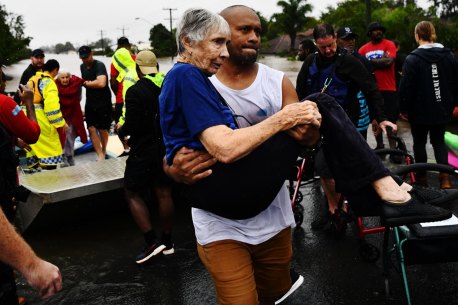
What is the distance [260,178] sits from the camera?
208 centimetres

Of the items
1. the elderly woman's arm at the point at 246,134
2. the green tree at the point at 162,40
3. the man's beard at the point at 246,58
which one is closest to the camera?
the elderly woman's arm at the point at 246,134

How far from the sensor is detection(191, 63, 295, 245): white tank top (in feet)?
7.44

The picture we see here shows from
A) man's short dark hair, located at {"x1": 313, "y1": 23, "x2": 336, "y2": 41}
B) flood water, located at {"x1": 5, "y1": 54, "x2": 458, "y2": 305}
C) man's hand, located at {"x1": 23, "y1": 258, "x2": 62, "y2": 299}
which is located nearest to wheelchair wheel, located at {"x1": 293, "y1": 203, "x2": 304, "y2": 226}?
flood water, located at {"x1": 5, "y1": 54, "x2": 458, "y2": 305}

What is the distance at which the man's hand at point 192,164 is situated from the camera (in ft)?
6.77

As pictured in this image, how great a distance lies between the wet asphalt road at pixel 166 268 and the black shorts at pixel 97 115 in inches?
93.1

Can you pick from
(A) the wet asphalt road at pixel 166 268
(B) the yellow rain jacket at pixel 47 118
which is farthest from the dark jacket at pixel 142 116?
(B) the yellow rain jacket at pixel 47 118

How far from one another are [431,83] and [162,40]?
303 feet

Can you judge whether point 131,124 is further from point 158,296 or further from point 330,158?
point 330,158

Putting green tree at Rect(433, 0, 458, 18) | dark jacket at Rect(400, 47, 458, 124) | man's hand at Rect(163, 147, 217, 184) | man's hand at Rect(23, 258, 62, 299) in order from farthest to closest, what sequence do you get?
green tree at Rect(433, 0, 458, 18), dark jacket at Rect(400, 47, 458, 124), man's hand at Rect(163, 147, 217, 184), man's hand at Rect(23, 258, 62, 299)

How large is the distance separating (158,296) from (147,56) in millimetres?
2161

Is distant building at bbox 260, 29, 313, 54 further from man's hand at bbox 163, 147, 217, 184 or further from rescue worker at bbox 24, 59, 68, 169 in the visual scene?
man's hand at bbox 163, 147, 217, 184

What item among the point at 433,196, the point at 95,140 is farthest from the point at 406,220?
the point at 95,140

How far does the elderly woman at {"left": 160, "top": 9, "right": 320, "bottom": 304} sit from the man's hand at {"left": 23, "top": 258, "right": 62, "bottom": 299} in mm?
715

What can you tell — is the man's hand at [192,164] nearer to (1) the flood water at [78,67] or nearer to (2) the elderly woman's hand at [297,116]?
(2) the elderly woman's hand at [297,116]
